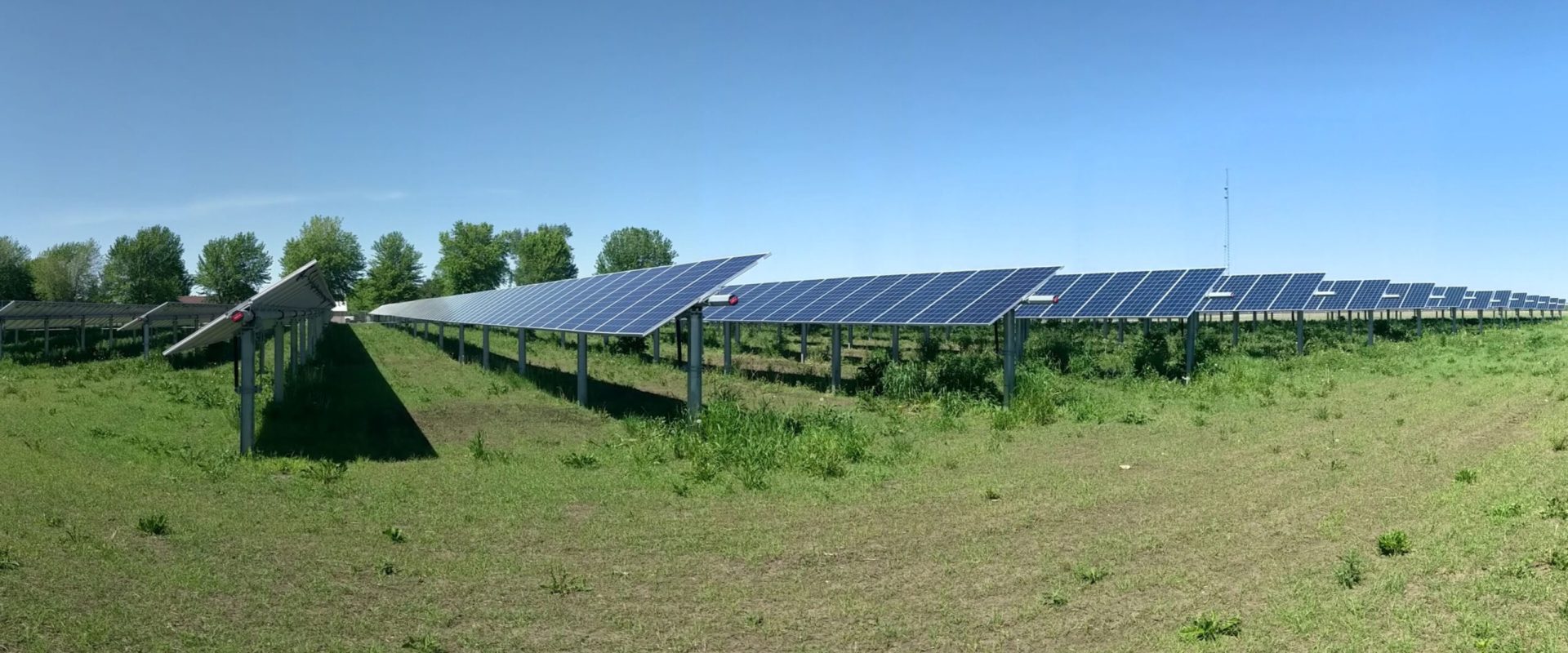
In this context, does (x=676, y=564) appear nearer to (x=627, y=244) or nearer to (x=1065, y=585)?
(x=1065, y=585)

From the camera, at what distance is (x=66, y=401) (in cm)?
1933

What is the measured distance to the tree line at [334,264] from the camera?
9844 centimetres

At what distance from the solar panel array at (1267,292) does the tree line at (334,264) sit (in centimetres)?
7682

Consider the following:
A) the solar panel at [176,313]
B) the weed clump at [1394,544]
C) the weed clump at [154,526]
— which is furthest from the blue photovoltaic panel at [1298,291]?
the solar panel at [176,313]

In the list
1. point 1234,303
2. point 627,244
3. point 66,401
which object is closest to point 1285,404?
point 1234,303

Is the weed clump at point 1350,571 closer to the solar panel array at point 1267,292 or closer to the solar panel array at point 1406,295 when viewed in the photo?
the solar panel array at point 1267,292

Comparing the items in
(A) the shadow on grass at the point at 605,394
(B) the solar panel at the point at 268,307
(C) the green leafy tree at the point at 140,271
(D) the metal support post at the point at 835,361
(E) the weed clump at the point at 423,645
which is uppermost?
(C) the green leafy tree at the point at 140,271

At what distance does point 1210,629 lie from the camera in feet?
20.7

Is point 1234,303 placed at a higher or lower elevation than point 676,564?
higher

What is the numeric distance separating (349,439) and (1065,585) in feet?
41.6

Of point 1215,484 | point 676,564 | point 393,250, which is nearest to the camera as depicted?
point 676,564

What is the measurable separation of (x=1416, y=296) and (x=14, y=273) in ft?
→ 397

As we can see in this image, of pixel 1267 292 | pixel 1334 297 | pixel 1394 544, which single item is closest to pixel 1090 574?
pixel 1394 544

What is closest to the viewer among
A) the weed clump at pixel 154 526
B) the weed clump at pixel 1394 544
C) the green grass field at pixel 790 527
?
the green grass field at pixel 790 527
